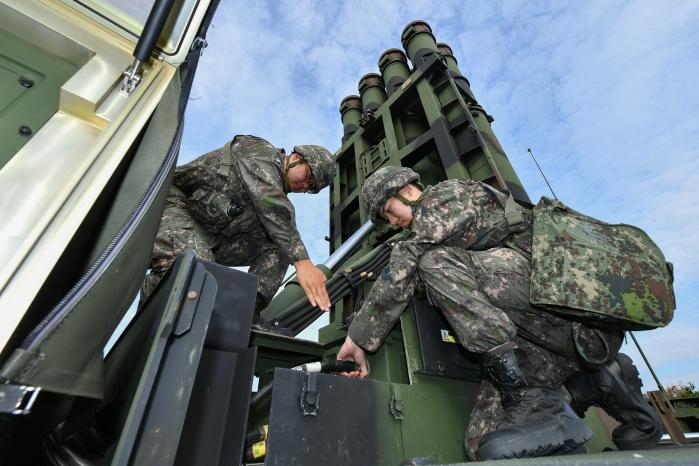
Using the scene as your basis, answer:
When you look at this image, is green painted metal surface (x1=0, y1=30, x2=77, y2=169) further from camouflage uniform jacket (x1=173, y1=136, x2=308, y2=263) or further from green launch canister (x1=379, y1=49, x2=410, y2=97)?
green launch canister (x1=379, y1=49, x2=410, y2=97)

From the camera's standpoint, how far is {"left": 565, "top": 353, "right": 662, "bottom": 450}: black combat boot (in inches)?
69.1

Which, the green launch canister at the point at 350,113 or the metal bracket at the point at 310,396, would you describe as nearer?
the metal bracket at the point at 310,396

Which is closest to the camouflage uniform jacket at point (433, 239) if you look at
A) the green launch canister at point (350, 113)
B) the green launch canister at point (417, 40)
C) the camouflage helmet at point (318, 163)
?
the camouflage helmet at point (318, 163)

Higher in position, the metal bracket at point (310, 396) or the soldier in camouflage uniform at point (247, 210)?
the soldier in camouflage uniform at point (247, 210)

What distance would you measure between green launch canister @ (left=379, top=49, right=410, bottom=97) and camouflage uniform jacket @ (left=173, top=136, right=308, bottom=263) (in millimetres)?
4210

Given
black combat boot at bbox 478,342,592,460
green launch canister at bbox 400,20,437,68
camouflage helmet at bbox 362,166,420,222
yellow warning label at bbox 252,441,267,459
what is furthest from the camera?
green launch canister at bbox 400,20,437,68

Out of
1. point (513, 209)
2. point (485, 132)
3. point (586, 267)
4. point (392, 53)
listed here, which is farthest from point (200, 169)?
point (392, 53)

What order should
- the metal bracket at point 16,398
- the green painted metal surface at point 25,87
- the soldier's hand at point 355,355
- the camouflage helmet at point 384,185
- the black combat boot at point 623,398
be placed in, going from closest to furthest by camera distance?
the metal bracket at point 16,398
the green painted metal surface at point 25,87
the black combat boot at point 623,398
the soldier's hand at point 355,355
the camouflage helmet at point 384,185

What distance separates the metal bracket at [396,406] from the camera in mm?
1558

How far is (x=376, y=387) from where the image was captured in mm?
1541

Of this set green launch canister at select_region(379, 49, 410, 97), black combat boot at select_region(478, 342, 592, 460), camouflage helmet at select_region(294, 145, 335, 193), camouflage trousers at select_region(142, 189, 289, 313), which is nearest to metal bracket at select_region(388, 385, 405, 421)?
black combat boot at select_region(478, 342, 592, 460)

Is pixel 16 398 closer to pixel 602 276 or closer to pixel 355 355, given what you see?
pixel 355 355

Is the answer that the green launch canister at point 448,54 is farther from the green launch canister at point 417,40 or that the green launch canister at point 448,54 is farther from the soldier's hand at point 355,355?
the soldier's hand at point 355,355

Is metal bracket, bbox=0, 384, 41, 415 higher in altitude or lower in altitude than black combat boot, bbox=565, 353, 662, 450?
lower
